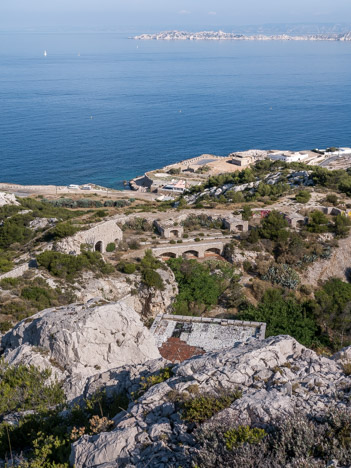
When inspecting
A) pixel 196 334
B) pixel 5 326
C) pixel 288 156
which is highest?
pixel 5 326

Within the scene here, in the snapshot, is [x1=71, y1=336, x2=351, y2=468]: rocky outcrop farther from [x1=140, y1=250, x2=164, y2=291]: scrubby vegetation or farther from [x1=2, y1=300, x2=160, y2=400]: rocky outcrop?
[x1=140, y1=250, x2=164, y2=291]: scrubby vegetation

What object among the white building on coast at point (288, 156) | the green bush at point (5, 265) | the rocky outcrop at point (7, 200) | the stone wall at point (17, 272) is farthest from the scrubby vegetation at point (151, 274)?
the white building on coast at point (288, 156)

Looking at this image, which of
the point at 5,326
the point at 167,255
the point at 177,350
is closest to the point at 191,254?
the point at 167,255

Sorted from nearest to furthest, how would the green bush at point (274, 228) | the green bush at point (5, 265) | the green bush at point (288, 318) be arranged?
1. the green bush at point (288, 318)
2. the green bush at point (5, 265)
3. the green bush at point (274, 228)

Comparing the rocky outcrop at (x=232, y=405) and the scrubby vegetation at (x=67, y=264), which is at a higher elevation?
the rocky outcrop at (x=232, y=405)

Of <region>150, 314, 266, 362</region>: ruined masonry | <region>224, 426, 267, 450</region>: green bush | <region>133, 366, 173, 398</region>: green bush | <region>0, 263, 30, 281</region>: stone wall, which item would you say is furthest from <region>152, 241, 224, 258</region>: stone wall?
<region>224, 426, 267, 450</region>: green bush

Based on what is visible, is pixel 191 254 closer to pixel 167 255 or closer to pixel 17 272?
pixel 167 255

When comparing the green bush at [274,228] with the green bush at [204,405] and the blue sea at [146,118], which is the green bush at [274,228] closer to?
the green bush at [204,405]
